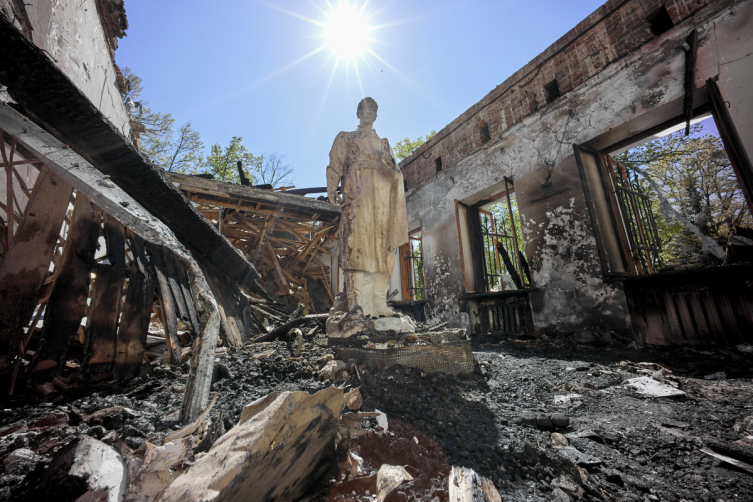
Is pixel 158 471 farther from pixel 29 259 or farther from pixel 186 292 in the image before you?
pixel 186 292

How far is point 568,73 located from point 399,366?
7.18m

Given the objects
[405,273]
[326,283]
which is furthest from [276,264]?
[405,273]

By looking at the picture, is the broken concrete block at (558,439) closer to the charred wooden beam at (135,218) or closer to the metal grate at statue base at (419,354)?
the metal grate at statue base at (419,354)

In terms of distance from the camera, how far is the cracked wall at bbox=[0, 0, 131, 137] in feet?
9.37

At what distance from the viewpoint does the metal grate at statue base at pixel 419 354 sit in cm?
277

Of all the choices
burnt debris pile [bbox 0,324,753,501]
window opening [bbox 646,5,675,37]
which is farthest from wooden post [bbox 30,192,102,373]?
window opening [bbox 646,5,675,37]

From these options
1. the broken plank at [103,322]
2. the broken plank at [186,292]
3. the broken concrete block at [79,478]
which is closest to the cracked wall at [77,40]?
the broken plank at [103,322]

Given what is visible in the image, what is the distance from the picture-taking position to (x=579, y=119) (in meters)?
5.89

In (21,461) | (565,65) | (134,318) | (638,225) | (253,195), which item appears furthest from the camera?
(253,195)

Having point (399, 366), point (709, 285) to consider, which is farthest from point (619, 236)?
point (399, 366)

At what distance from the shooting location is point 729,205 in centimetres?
977

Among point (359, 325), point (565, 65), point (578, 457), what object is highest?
point (565, 65)

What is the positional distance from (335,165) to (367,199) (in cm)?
72

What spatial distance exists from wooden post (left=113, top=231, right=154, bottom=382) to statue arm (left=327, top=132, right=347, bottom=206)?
2.22 meters
